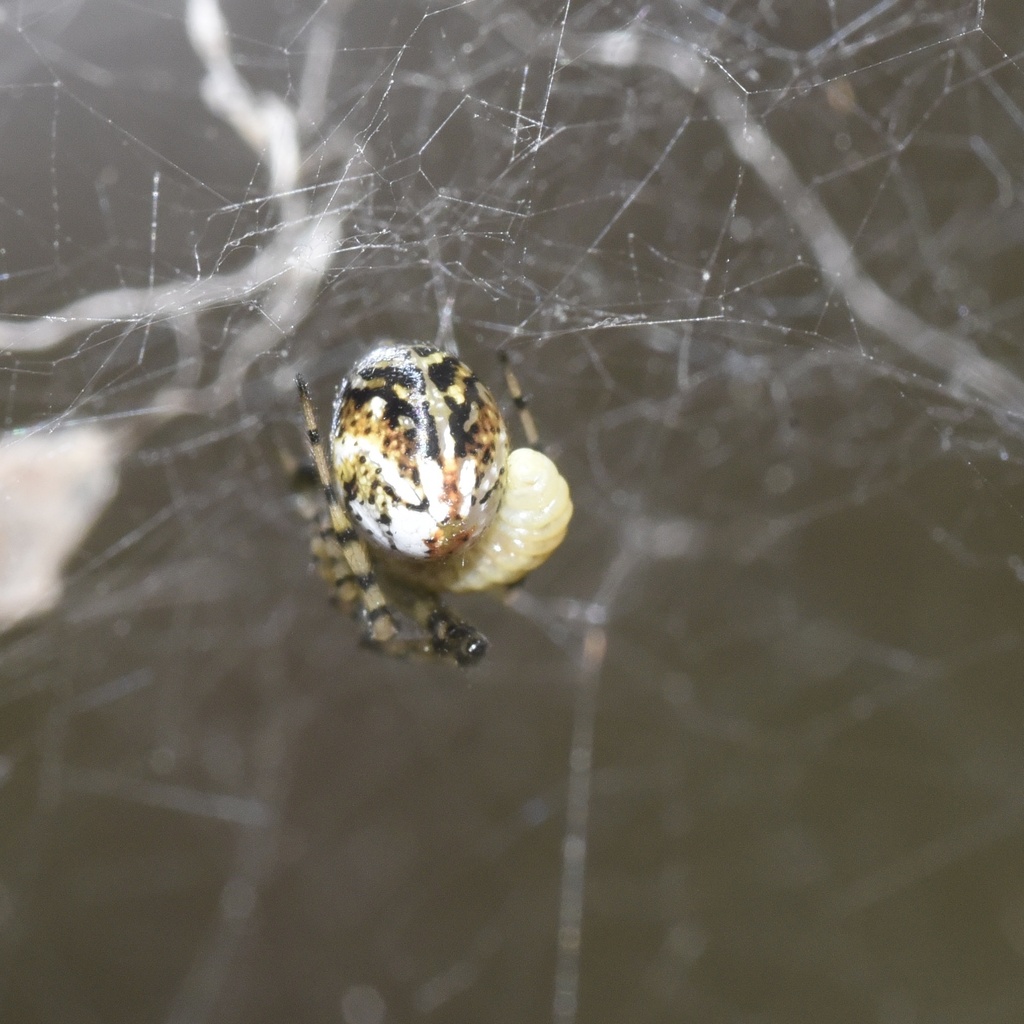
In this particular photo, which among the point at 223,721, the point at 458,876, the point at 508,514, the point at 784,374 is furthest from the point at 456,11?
the point at 458,876

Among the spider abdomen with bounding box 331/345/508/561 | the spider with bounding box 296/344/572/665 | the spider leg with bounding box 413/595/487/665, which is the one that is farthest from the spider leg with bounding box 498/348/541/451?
the spider leg with bounding box 413/595/487/665

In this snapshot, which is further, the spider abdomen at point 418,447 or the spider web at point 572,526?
the spider web at point 572,526

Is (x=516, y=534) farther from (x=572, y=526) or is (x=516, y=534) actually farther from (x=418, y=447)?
(x=572, y=526)

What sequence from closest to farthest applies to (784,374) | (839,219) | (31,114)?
(31,114) → (839,219) → (784,374)

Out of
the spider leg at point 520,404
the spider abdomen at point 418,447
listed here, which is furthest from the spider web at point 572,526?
the spider abdomen at point 418,447

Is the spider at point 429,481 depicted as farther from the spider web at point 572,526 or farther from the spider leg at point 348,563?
the spider web at point 572,526

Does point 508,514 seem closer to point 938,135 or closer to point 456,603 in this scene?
point 456,603
